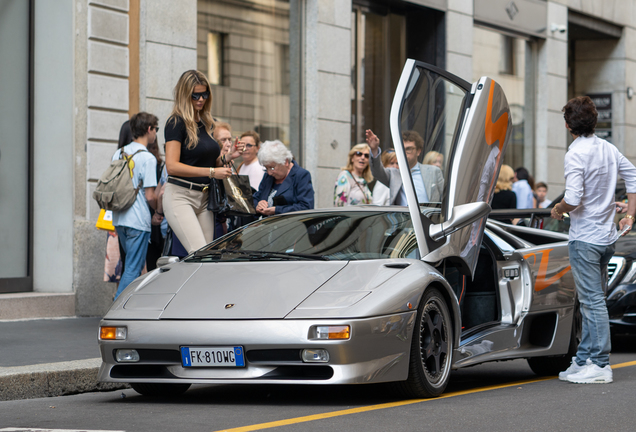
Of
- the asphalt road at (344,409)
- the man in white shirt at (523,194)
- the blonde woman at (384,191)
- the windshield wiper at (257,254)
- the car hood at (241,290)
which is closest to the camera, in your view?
the asphalt road at (344,409)

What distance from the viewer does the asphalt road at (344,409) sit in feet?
16.3

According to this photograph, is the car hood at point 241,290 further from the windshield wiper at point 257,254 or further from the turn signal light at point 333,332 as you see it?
the turn signal light at point 333,332

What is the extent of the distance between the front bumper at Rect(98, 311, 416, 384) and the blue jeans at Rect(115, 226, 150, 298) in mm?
3284

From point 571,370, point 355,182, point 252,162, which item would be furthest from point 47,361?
point 355,182

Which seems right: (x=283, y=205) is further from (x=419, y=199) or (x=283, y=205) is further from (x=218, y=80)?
(x=218, y=80)

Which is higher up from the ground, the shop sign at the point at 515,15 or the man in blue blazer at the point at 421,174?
the shop sign at the point at 515,15

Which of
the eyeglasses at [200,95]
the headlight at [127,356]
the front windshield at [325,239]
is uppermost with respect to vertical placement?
the eyeglasses at [200,95]


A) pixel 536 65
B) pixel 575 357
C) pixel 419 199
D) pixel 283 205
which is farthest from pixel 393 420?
pixel 536 65

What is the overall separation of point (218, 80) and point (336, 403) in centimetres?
831

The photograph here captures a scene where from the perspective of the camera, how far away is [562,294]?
7.31 m

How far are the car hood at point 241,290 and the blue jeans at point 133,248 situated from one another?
2819mm

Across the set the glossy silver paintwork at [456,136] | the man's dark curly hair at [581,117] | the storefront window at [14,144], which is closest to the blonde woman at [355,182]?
the storefront window at [14,144]

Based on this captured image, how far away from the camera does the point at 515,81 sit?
19.5m

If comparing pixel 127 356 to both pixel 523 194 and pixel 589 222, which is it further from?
pixel 523 194
